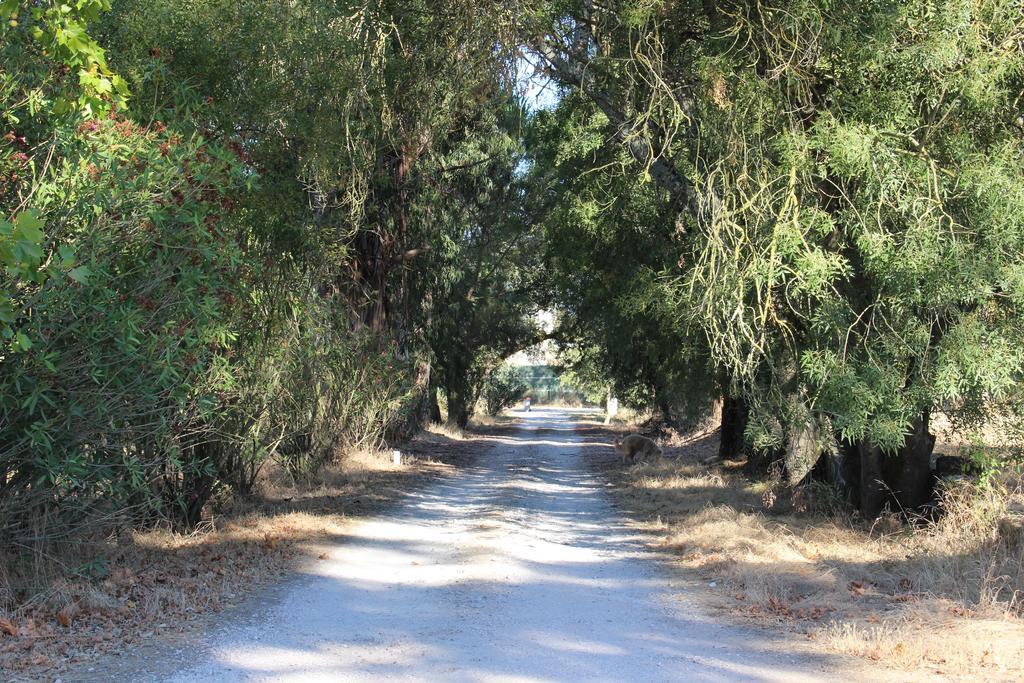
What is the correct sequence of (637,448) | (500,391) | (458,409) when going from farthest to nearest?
(500,391)
(458,409)
(637,448)

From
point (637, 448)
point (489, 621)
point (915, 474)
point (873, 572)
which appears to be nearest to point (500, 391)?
point (637, 448)

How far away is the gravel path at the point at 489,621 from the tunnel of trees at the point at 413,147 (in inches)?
77.5

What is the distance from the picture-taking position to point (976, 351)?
9125mm

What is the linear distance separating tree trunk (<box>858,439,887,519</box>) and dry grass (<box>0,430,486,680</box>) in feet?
22.0

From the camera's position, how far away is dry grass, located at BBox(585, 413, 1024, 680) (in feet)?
21.6

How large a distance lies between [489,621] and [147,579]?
3373mm

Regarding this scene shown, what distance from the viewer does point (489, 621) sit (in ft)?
24.6

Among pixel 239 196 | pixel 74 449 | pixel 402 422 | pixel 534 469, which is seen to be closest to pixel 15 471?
pixel 74 449

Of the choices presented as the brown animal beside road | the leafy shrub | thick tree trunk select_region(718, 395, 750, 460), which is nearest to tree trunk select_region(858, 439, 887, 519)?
thick tree trunk select_region(718, 395, 750, 460)

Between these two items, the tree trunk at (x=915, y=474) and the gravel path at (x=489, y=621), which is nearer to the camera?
the gravel path at (x=489, y=621)

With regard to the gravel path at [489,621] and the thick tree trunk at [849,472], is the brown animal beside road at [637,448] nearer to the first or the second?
the thick tree trunk at [849,472]

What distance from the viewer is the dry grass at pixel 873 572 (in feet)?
21.6

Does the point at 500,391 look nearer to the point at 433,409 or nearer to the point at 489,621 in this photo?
the point at 433,409

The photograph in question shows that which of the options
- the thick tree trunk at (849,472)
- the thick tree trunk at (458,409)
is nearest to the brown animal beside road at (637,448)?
the thick tree trunk at (849,472)
